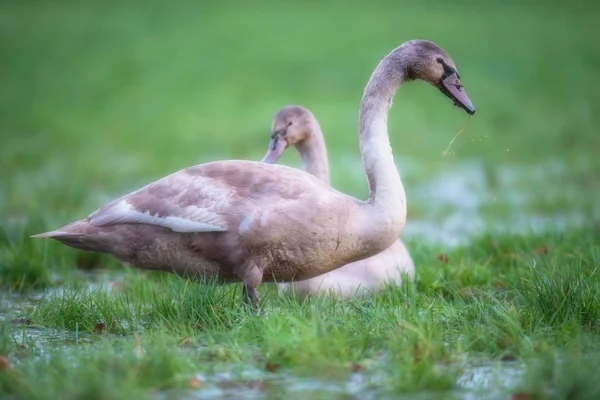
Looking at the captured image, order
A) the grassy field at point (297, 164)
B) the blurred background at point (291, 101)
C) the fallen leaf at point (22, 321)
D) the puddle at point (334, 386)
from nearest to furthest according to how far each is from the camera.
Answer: the puddle at point (334, 386)
the grassy field at point (297, 164)
the fallen leaf at point (22, 321)
the blurred background at point (291, 101)

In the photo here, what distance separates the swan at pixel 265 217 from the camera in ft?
18.6

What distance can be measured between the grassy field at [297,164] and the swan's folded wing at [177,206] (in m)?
0.39

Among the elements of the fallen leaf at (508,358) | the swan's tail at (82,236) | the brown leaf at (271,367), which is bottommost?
the fallen leaf at (508,358)

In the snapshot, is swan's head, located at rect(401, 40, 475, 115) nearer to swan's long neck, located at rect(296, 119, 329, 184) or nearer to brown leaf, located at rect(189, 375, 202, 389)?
swan's long neck, located at rect(296, 119, 329, 184)

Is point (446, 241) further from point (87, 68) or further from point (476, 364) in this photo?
point (87, 68)

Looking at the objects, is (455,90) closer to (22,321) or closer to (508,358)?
(508,358)

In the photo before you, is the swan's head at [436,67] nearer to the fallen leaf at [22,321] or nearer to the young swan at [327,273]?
the young swan at [327,273]

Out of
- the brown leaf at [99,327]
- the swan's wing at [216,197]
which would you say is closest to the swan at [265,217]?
the swan's wing at [216,197]

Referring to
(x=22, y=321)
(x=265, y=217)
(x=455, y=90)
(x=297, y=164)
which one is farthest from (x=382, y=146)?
(x=297, y=164)

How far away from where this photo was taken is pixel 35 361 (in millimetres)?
4633

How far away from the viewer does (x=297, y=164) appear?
1349cm

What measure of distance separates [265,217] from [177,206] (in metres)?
0.55

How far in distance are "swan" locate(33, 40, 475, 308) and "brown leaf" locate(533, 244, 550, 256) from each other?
6.88ft

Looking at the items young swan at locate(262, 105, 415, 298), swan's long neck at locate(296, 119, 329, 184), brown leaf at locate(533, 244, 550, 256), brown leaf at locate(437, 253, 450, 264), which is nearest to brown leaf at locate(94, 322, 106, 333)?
young swan at locate(262, 105, 415, 298)
